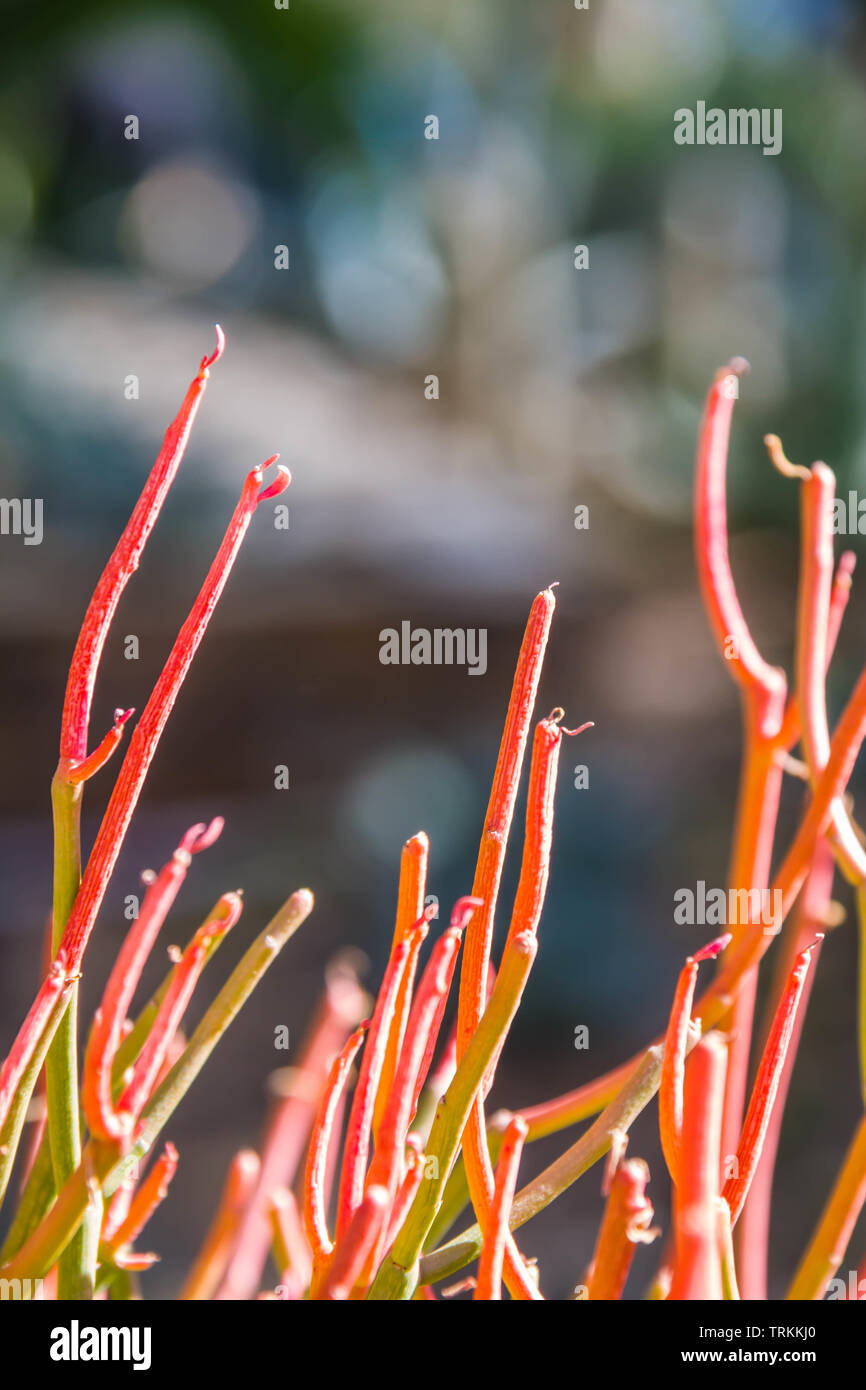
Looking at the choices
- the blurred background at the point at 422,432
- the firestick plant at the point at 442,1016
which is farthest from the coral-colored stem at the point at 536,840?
the blurred background at the point at 422,432

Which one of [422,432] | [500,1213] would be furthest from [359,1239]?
[422,432]

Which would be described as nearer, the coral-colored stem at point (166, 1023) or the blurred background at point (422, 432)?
the coral-colored stem at point (166, 1023)

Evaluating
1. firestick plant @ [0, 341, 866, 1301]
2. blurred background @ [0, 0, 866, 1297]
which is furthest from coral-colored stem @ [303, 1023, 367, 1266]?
blurred background @ [0, 0, 866, 1297]

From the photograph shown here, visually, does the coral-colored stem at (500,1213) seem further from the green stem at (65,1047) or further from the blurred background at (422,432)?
the blurred background at (422,432)

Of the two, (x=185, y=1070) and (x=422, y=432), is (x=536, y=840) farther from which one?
(x=422, y=432)

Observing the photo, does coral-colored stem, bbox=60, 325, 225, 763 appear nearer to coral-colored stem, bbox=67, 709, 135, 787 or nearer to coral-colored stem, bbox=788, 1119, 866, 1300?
coral-colored stem, bbox=67, 709, 135, 787

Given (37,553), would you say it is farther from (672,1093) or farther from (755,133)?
(672,1093)
